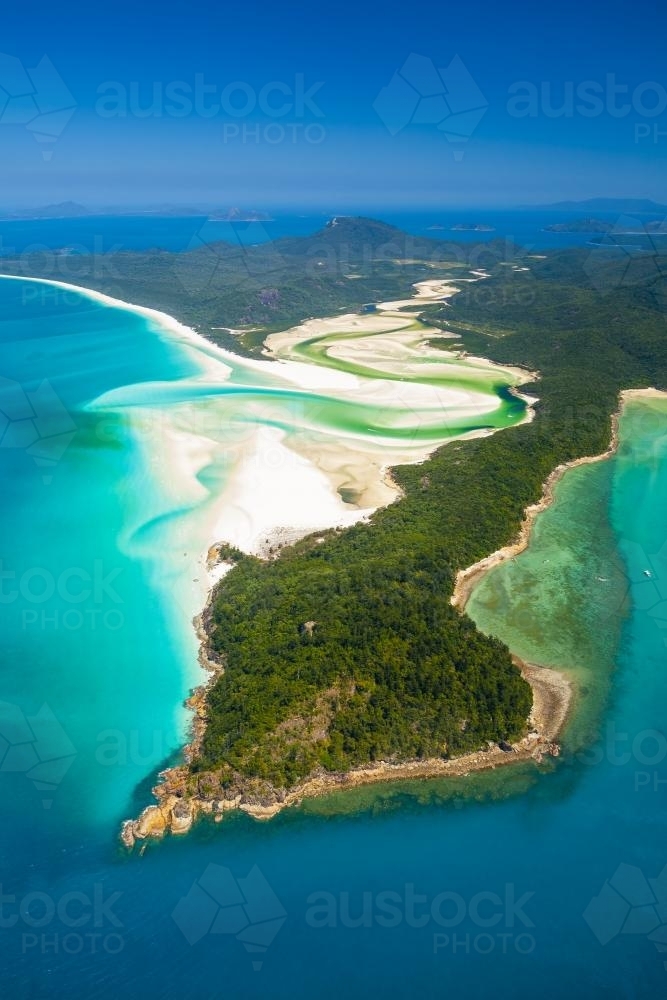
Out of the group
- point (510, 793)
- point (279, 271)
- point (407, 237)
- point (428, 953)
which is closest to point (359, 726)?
point (510, 793)

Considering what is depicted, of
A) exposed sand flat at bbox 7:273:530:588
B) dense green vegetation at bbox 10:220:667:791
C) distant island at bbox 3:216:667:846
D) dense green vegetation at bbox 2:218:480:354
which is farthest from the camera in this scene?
dense green vegetation at bbox 2:218:480:354

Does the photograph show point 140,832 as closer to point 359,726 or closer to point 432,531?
point 359,726

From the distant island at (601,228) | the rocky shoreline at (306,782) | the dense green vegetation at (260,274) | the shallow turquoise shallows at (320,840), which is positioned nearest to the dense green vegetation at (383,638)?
the rocky shoreline at (306,782)

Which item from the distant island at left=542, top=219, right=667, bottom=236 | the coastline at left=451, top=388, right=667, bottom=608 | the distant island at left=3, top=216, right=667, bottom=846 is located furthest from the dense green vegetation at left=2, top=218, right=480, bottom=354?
the distant island at left=542, top=219, right=667, bottom=236

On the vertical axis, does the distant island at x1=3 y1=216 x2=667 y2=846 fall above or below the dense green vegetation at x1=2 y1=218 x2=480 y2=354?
below

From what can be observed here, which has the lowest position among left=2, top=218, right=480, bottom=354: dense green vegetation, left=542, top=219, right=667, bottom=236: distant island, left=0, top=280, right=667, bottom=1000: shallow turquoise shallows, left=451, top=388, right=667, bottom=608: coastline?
left=0, top=280, right=667, bottom=1000: shallow turquoise shallows

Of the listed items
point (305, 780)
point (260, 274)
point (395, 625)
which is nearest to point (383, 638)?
point (395, 625)

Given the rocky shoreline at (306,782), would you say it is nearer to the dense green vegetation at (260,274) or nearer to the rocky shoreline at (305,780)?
the rocky shoreline at (305,780)

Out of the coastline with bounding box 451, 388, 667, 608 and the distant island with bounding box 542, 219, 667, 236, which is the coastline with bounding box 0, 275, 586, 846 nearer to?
the coastline with bounding box 451, 388, 667, 608
